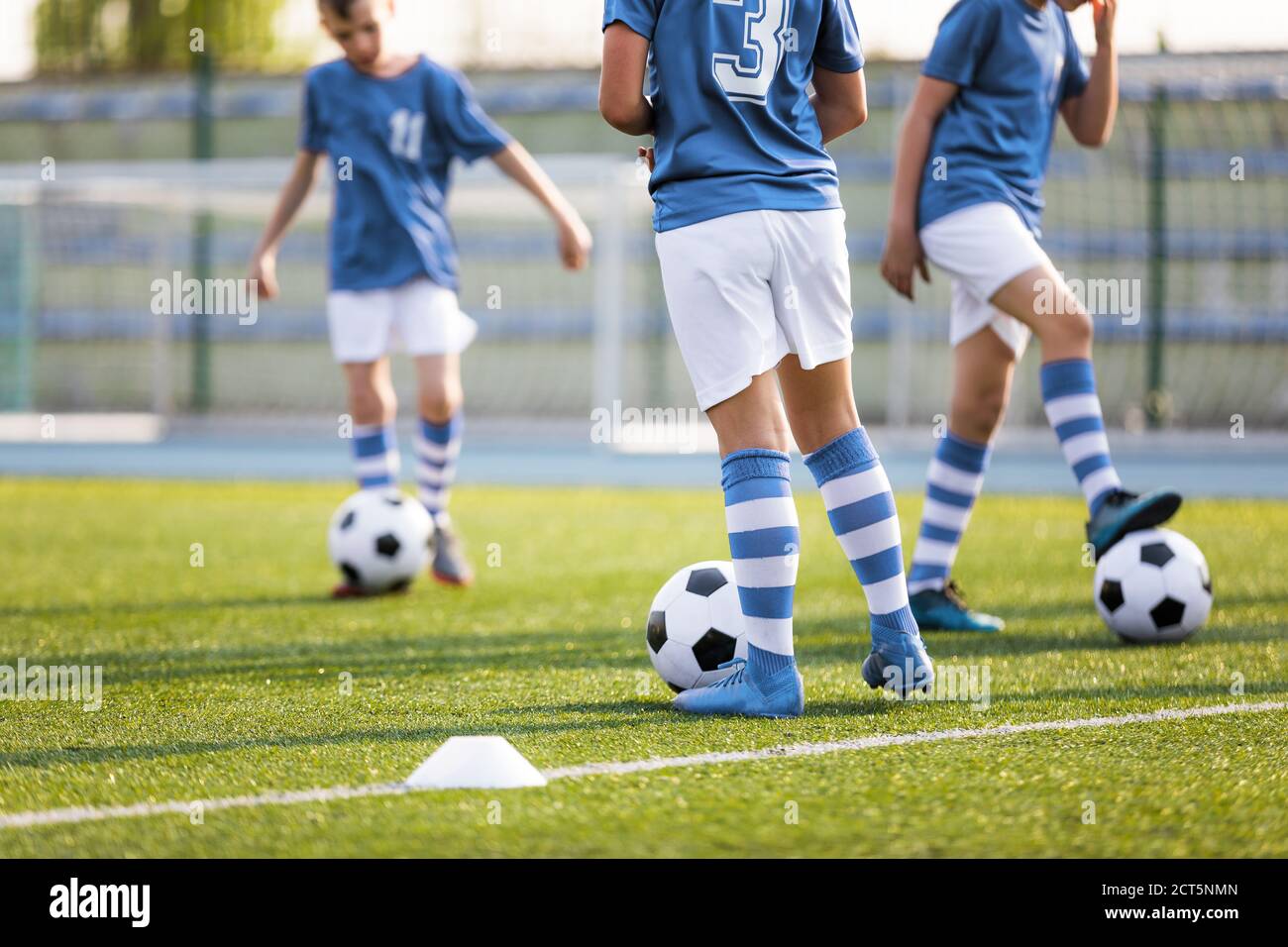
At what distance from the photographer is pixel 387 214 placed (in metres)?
5.71

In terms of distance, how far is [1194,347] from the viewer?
13578mm

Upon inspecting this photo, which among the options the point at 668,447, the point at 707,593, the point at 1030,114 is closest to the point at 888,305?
the point at 668,447

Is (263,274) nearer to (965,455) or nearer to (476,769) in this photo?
(965,455)

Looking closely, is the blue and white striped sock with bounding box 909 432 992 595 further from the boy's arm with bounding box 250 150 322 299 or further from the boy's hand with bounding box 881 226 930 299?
the boy's arm with bounding box 250 150 322 299

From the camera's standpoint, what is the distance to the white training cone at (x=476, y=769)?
2.55 meters

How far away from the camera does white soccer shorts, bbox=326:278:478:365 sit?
18.7ft

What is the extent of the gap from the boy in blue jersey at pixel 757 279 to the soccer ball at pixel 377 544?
2.38 metres

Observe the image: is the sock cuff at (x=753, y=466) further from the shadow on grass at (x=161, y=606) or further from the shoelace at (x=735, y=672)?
the shadow on grass at (x=161, y=606)

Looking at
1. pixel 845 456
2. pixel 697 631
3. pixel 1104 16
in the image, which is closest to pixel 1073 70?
pixel 1104 16

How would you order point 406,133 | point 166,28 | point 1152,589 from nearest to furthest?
point 1152,589 < point 406,133 < point 166,28

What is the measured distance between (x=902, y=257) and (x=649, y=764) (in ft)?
7.31

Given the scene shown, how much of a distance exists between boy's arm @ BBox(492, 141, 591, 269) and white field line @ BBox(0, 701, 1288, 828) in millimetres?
2840

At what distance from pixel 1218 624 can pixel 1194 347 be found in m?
9.49

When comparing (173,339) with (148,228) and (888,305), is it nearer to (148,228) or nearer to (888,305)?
(148,228)
